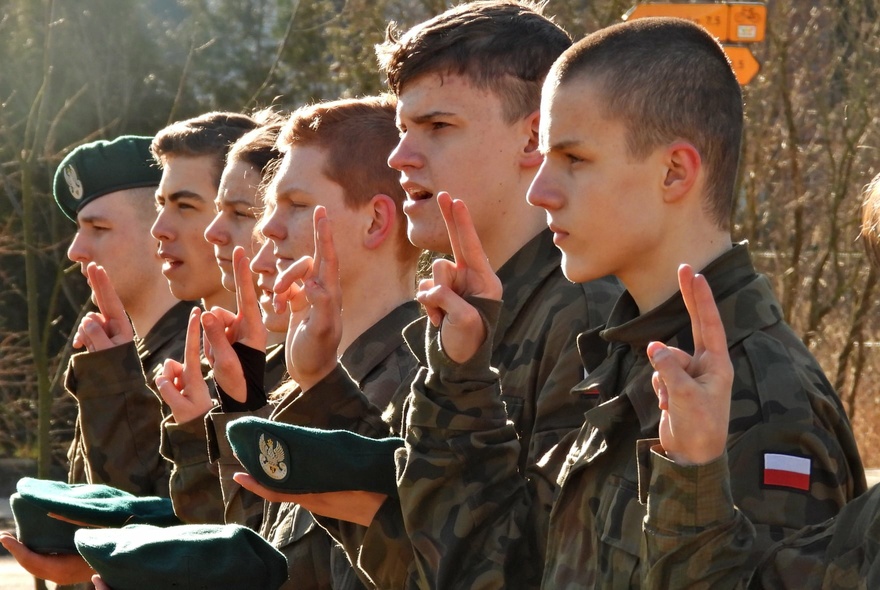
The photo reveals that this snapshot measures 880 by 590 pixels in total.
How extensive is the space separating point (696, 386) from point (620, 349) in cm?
48

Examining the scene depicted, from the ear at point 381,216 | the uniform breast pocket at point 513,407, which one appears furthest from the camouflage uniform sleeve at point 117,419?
the uniform breast pocket at point 513,407

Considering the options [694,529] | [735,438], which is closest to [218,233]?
[735,438]

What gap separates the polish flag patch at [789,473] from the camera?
6.90 feet

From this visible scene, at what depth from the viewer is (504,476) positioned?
2.53 metres

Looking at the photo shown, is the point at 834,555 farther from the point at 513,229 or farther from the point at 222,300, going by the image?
the point at 222,300

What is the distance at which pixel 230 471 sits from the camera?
3.19m

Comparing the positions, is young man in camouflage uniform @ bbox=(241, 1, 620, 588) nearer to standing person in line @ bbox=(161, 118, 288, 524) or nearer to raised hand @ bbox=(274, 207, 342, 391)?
raised hand @ bbox=(274, 207, 342, 391)

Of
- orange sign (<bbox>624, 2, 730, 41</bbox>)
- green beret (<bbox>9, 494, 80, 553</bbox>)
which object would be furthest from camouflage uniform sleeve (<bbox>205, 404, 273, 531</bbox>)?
orange sign (<bbox>624, 2, 730, 41</bbox>)

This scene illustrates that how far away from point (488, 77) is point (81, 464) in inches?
94.6

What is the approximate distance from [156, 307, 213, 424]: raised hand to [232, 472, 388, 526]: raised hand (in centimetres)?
71

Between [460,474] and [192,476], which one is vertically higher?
[460,474]

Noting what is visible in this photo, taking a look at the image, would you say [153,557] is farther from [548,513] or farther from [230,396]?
[548,513]

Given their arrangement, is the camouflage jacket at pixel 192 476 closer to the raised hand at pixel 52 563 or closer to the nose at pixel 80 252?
the raised hand at pixel 52 563

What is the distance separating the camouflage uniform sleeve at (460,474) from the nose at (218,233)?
1807 millimetres
